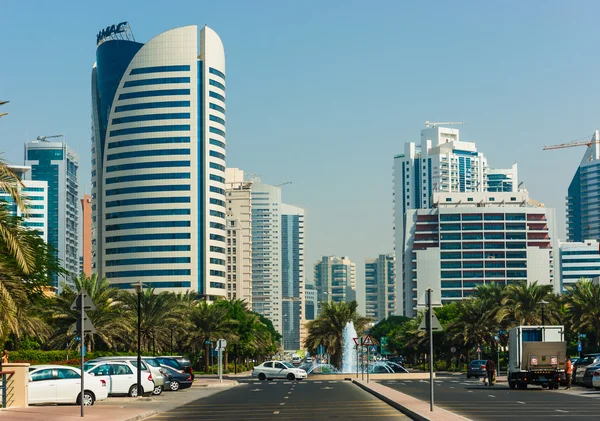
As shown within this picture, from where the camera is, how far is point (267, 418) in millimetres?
28000

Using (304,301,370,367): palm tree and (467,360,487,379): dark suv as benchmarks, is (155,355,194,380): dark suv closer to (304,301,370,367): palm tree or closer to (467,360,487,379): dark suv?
(467,360,487,379): dark suv

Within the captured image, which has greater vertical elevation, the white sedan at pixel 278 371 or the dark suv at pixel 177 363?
the dark suv at pixel 177 363

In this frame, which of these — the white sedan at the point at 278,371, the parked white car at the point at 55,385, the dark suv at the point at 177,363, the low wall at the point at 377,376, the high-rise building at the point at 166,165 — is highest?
the high-rise building at the point at 166,165

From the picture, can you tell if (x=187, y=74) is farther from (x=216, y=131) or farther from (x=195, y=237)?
(x=195, y=237)

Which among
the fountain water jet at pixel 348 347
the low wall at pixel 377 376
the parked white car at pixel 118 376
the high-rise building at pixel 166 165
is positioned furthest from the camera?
the high-rise building at pixel 166 165

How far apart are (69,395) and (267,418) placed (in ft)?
34.6

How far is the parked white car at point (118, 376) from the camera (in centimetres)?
4219

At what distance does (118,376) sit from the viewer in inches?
1686

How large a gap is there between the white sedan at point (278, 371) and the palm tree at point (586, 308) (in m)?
27.9

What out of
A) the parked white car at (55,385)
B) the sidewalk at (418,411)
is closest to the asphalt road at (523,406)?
the sidewalk at (418,411)

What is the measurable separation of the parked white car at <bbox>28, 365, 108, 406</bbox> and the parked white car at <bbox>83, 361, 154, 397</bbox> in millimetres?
5628

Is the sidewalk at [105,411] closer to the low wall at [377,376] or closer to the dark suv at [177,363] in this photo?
the dark suv at [177,363]

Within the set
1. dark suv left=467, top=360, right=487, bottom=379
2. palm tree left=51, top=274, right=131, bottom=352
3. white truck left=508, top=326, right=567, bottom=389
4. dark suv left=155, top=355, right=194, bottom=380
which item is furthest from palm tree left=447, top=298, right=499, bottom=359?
white truck left=508, top=326, right=567, bottom=389

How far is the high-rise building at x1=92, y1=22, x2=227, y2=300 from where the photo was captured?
7421 inches
